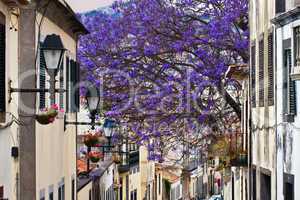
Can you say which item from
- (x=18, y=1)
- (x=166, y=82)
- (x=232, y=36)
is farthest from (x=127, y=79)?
(x=18, y=1)

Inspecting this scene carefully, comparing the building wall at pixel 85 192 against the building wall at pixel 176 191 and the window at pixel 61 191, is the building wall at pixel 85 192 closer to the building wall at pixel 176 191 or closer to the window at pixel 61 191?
the window at pixel 61 191

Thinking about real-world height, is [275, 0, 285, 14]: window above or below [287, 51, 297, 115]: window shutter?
above

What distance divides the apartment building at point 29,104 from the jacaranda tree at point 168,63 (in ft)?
23.4

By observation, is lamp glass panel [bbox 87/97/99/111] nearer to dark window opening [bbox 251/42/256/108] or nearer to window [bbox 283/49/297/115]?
window [bbox 283/49/297/115]

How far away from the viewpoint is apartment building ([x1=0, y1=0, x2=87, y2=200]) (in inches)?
578

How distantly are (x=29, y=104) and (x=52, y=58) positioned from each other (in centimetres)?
418

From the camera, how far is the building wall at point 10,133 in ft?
47.6

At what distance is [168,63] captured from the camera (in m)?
29.3

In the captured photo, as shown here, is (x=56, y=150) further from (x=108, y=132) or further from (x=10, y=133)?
(x=10, y=133)

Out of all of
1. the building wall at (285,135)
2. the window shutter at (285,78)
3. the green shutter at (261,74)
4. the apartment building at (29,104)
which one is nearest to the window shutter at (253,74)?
the green shutter at (261,74)

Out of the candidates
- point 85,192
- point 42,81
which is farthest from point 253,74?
point 42,81

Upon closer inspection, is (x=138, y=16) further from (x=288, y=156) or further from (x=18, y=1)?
(x=18, y=1)

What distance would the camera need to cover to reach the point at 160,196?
7319cm

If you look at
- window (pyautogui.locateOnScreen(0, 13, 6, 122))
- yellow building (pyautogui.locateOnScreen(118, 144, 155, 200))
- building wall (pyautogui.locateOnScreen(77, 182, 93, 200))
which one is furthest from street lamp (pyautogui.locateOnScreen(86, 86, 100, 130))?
yellow building (pyautogui.locateOnScreen(118, 144, 155, 200))
